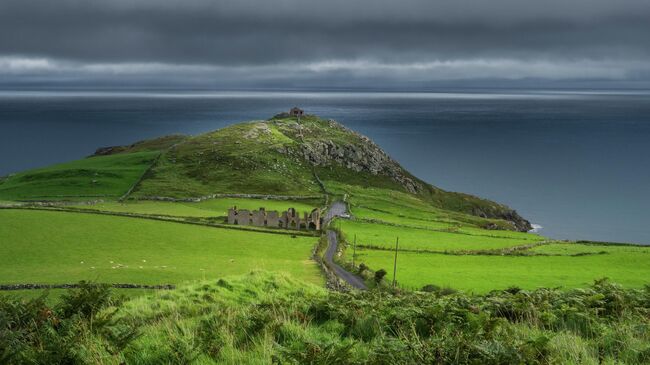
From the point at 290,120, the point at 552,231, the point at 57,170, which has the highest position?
the point at 290,120

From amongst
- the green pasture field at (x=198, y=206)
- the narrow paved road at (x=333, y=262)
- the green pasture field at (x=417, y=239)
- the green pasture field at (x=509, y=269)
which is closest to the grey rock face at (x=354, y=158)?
the green pasture field at (x=198, y=206)

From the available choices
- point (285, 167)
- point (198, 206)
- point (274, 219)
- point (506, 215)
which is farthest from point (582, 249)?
point (285, 167)

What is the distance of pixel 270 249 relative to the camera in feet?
205

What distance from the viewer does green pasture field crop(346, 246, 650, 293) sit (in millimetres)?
49844

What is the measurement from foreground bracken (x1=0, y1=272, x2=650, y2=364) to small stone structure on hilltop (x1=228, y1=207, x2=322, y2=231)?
62.4 meters

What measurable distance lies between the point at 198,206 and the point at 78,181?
3942 cm

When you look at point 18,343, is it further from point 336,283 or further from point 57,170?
point 57,170

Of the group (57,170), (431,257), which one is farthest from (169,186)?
(431,257)

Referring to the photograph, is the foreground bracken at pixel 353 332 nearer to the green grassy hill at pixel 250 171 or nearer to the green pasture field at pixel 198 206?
the green pasture field at pixel 198 206

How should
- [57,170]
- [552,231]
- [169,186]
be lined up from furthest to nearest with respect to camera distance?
1. [552,231]
2. [57,170]
3. [169,186]

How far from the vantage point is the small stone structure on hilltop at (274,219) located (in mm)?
81250

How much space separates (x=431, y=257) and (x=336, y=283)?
24361mm

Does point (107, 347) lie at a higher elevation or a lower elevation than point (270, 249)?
higher

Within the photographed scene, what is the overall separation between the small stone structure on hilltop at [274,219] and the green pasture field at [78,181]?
137ft
